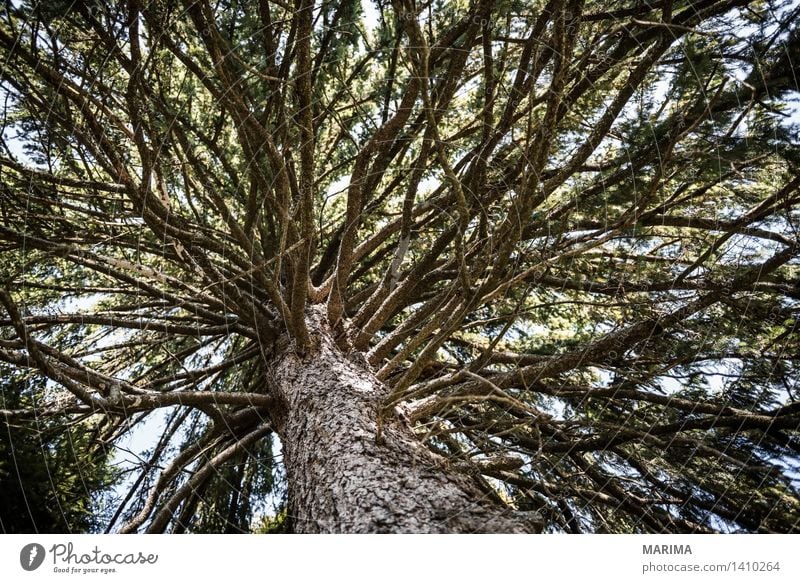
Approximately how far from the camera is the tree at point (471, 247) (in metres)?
1.30

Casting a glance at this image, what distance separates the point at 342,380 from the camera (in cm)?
168

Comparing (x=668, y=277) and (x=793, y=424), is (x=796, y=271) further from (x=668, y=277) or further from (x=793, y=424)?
(x=793, y=424)

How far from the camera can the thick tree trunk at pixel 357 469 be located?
1.05m

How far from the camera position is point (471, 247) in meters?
1.92

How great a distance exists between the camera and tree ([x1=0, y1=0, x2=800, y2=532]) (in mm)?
1297

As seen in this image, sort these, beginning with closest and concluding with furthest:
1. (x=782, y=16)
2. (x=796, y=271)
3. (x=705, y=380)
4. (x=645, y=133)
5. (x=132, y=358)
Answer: (x=782, y=16), (x=645, y=133), (x=796, y=271), (x=705, y=380), (x=132, y=358)

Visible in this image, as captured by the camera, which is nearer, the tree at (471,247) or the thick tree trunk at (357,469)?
the thick tree trunk at (357,469)

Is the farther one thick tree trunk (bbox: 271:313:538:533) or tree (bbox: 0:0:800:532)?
tree (bbox: 0:0:800:532)

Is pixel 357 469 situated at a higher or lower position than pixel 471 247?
lower

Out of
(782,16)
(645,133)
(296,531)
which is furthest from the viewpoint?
(645,133)

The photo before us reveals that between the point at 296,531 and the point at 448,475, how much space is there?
0.41 metres

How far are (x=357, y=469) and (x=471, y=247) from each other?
100 centimetres
